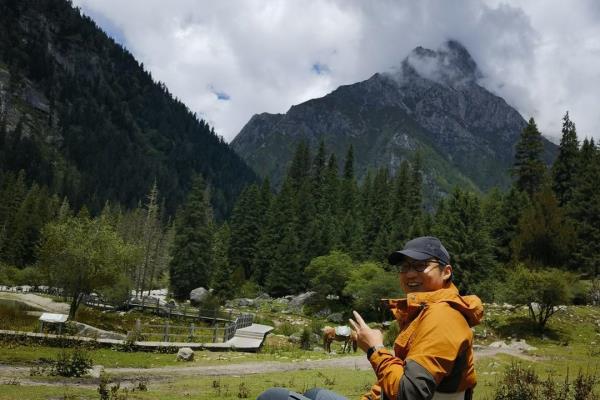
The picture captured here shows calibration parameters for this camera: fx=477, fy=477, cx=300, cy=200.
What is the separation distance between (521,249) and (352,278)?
714 inches

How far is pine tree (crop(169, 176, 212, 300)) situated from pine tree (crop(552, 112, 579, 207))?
49010 millimetres

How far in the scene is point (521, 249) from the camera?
166 ft

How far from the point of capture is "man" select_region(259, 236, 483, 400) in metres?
2.97

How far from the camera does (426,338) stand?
3041 millimetres

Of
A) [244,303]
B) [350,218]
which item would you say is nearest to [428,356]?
[244,303]

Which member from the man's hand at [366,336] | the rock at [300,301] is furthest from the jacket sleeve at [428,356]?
the rock at [300,301]

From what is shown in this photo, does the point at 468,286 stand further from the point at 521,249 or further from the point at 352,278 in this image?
the point at 352,278

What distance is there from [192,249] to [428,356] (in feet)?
213

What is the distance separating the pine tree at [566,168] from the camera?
64.6m

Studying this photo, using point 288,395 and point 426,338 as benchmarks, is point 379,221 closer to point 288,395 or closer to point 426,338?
point 288,395

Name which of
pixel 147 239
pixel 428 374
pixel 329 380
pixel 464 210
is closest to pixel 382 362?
pixel 428 374

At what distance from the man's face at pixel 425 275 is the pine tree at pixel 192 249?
208 ft

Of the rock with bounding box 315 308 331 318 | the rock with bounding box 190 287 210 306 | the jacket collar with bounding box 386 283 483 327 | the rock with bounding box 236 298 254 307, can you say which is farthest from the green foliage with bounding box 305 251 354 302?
the jacket collar with bounding box 386 283 483 327

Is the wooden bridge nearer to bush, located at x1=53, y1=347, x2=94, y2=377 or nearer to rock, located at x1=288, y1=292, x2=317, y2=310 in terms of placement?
bush, located at x1=53, y1=347, x2=94, y2=377
